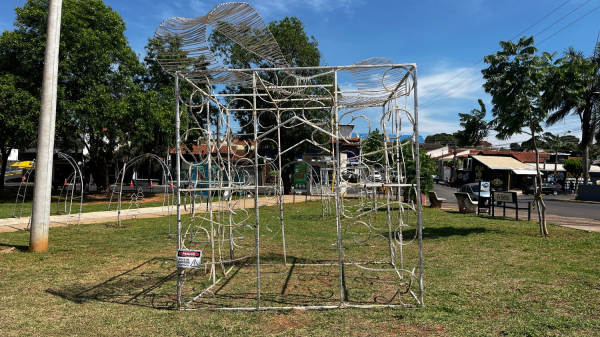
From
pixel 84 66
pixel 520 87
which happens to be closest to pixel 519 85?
pixel 520 87

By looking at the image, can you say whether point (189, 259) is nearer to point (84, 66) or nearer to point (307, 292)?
point (307, 292)

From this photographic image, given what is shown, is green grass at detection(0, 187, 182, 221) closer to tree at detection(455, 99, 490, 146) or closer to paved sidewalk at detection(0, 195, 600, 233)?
paved sidewalk at detection(0, 195, 600, 233)

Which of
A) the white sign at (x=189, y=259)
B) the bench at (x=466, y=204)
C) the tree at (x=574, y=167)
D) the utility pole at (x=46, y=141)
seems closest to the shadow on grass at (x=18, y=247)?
the utility pole at (x=46, y=141)

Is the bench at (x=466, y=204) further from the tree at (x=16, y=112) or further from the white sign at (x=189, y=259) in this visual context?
the tree at (x=16, y=112)

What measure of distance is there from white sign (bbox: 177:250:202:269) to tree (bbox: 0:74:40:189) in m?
14.9

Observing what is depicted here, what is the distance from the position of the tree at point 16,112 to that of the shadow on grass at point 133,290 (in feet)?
43.3

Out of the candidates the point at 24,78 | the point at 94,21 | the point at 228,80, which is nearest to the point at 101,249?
the point at 228,80

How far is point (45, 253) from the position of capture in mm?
7098

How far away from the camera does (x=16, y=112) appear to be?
51.9 feet

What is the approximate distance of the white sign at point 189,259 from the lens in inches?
158

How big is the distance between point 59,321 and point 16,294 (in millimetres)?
1329

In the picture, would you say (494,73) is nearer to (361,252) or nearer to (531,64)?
(531,64)

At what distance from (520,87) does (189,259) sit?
25.7 feet

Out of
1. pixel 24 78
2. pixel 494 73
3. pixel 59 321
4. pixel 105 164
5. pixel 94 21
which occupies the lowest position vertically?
pixel 59 321
